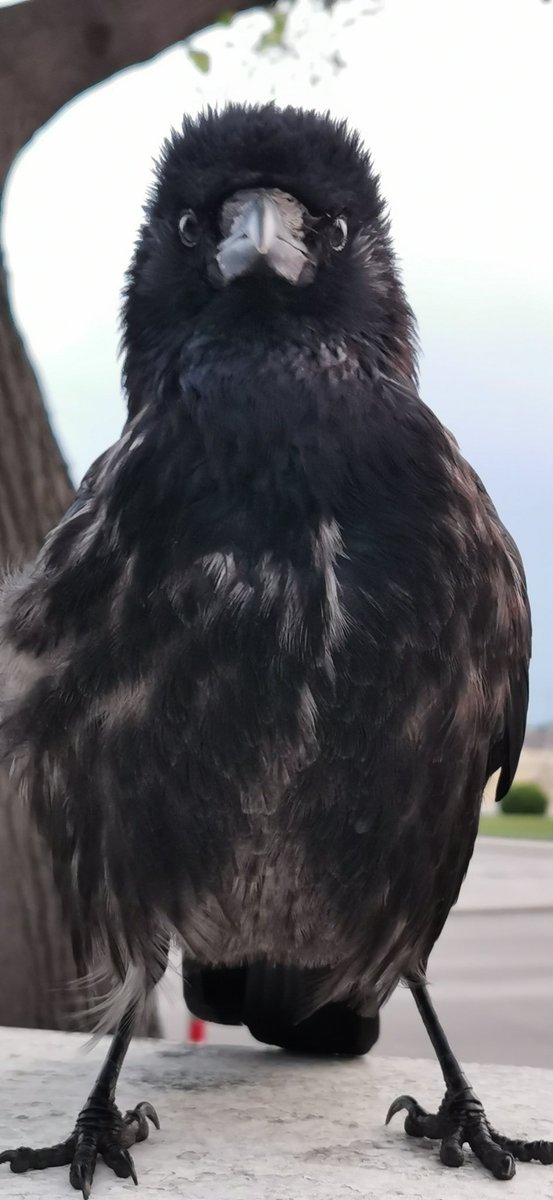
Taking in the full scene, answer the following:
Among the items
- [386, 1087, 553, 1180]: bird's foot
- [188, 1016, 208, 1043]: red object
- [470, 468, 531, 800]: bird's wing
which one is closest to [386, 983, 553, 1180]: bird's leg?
[386, 1087, 553, 1180]: bird's foot

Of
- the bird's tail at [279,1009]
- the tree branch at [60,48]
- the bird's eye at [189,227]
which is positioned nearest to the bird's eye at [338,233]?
the bird's eye at [189,227]

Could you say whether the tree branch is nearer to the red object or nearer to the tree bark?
the tree bark

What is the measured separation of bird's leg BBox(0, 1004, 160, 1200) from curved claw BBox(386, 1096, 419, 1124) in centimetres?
40

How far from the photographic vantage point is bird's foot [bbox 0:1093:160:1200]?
192cm

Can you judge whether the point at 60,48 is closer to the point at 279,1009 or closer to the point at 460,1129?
the point at 279,1009

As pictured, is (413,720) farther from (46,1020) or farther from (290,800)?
(46,1020)

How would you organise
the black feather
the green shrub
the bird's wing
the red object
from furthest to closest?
1. the green shrub
2. the red object
3. the bird's wing
4. the black feather

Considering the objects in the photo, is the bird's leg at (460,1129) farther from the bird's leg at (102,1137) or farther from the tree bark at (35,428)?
the tree bark at (35,428)

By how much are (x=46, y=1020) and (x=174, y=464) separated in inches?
81.0

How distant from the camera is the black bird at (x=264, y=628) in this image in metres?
1.87

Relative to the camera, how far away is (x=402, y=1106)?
219 cm

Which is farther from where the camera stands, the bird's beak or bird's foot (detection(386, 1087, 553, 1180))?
bird's foot (detection(386, 1087, 553, 1180))

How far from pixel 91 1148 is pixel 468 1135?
605mm

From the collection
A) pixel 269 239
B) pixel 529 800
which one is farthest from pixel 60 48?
pixel 529 800
